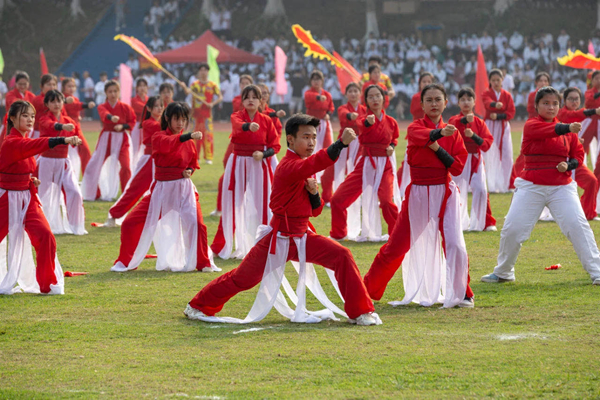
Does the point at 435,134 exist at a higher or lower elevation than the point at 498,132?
higher

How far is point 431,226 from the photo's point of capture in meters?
7.43

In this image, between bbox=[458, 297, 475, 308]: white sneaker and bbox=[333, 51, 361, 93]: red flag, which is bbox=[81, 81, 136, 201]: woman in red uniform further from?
bbox=[458, 297, 475, 308]: white sneaker

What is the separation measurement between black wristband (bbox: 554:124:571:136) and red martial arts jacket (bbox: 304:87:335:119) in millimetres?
7993

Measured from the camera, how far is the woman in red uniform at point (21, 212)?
792 centimetres

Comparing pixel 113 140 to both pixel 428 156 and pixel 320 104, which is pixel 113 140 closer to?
pixel 320 104

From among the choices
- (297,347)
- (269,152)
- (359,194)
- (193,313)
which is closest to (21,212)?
(193,313)

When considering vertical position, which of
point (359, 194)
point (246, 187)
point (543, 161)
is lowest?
point (359, 194)

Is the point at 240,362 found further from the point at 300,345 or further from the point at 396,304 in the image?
the point at 396,304

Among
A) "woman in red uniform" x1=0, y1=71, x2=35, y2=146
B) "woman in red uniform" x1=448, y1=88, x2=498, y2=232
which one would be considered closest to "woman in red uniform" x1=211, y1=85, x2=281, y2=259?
"woman in red uniform" x1=448, y1=88, x2=498, y2=232

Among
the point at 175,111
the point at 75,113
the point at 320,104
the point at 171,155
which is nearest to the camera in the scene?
the point at 175,111

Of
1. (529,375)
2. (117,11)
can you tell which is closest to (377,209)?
(529,375)

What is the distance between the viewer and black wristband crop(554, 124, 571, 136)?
25.9 ft

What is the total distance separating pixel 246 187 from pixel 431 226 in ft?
10.6

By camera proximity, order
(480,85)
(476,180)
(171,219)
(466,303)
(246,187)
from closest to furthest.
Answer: (466,303) < (171,219) < (246,187) < (476,180) < (480,85)
